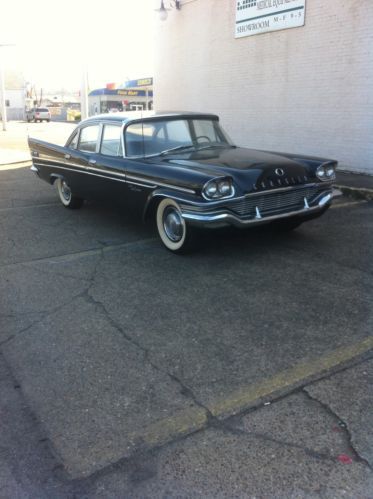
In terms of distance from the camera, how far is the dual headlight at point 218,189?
4848 millimetres

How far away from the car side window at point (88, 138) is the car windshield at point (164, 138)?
847 mm

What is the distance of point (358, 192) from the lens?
8.45 metres

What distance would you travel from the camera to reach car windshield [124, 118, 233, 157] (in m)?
6.02

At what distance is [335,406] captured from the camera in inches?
110

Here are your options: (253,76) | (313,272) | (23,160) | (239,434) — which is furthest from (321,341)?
(23,160)

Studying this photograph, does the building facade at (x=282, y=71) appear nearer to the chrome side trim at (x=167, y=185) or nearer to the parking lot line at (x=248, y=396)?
the chrome side trim at (x=167, y=185)

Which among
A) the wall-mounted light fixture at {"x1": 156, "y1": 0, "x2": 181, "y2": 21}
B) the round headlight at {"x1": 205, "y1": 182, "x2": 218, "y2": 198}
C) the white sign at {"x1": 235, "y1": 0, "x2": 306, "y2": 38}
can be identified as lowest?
the round headlight at {"x1": 205, "y1": 182, "x2": 218, "y2": 198}

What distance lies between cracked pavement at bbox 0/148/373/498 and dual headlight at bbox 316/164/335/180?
31.2 inches

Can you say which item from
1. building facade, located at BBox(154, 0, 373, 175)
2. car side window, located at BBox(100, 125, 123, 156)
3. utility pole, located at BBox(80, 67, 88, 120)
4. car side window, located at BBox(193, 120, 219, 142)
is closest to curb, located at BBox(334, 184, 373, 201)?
building facade, located at BBox(154, 0, 373, 175)

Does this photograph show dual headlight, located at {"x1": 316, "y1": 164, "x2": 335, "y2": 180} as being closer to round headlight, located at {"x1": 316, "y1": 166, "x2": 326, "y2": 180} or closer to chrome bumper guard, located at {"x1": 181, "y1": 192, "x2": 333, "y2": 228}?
round headlight, located at {"x1": 316, "y1": 166, "x2": 326, "y2": 180}

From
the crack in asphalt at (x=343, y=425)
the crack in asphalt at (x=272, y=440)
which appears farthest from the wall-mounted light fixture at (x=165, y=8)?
the crack in asphalt at (x=272, y=440)

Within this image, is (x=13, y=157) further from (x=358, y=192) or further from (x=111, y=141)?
(x=358, y=192)

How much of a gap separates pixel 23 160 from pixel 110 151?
9.62m

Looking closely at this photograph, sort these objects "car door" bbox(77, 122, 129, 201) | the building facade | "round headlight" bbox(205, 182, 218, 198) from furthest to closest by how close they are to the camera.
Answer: the building facade < "car door" bbox(77, 122, 129, 201) < "round headlight" bbox(205, 182, 218, 198)
